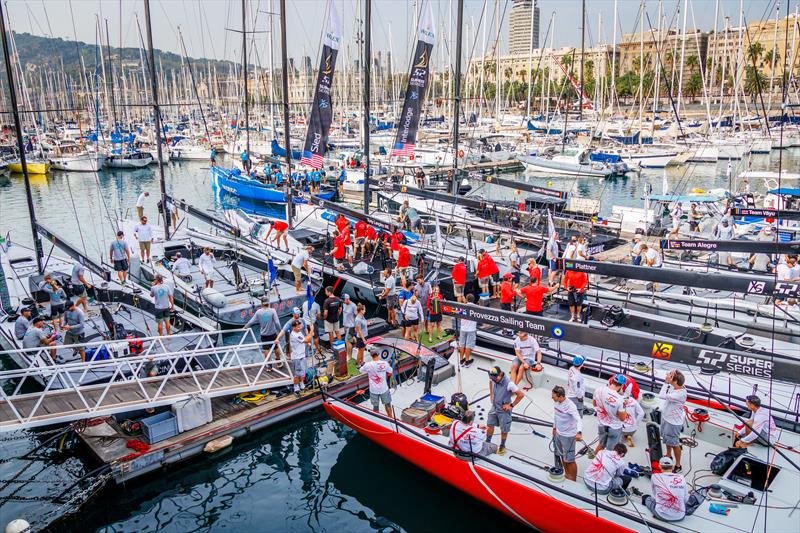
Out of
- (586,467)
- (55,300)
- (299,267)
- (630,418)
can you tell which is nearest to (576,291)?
(630,418)

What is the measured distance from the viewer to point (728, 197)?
31.4 metres

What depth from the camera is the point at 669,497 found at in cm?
855

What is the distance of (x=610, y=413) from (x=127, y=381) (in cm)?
926

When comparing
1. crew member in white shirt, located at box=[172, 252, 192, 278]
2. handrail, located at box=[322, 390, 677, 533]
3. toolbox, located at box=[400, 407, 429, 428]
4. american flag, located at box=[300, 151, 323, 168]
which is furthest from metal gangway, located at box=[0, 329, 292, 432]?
american flag, located at box=[300, 151, 323, 168]

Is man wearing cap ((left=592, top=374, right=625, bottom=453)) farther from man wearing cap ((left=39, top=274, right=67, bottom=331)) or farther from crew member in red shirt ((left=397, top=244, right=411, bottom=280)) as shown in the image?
man wearing cap ((left=39, top=274, right=67, bottom=331))

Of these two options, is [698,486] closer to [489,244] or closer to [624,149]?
[489,244]

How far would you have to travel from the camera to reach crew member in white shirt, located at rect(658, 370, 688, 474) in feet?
32.0

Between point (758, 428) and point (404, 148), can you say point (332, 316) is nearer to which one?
point (758, 428)

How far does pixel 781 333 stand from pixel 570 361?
16.9 ft

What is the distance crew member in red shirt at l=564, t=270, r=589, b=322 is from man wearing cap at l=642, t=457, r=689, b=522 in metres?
6.76

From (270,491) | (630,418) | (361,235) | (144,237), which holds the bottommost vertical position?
(270,491)

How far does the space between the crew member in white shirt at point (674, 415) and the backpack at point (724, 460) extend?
1.78 feet

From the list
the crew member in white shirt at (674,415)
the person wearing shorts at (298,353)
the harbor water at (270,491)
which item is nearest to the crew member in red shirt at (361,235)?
the person wearing shorts at (298,353)

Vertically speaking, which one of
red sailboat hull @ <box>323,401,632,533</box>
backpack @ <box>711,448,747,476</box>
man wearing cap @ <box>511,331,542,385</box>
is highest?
man wearing cap @ <box>511,331,542,385</box>
